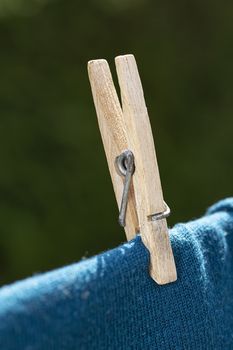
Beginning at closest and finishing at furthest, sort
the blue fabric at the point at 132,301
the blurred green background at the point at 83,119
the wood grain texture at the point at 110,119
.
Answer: the blue fabric at the point at 132,301 → the wood grain texture at the point at 110,119 → the blurred green background at the point at 83,119

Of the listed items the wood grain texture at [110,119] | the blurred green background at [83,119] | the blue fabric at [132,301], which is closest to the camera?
the blue fabric at [132,301]

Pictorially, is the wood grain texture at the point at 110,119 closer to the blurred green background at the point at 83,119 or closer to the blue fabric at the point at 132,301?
the blue fabric at the point at 132,301

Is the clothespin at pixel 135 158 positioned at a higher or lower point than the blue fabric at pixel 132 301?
higher

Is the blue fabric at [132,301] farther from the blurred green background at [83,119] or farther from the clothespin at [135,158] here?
the blurred green background at [83,119]

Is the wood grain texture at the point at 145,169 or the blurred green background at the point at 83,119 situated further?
the blurred green background at the point at 83,119

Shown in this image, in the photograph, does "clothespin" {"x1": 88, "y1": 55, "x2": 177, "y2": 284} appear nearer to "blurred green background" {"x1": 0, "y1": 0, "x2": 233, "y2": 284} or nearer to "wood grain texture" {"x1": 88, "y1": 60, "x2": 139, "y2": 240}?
"wood grain texture" {"x1": 88, "y1": 60, "x2": 139, "y2": 240}

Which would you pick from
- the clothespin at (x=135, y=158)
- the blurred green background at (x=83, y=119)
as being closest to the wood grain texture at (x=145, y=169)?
the clothespin at (x=135, y=158)
